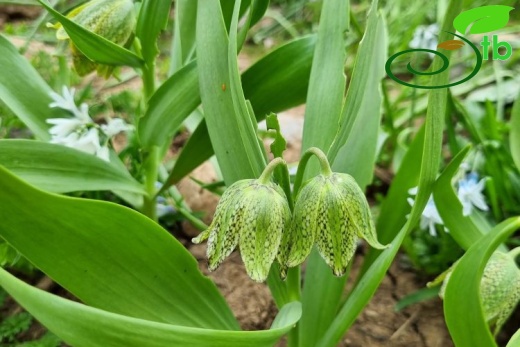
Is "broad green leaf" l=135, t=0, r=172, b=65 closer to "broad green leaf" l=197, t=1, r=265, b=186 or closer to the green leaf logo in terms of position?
"broad green leaf" l=197, t=1, r=265, b=186

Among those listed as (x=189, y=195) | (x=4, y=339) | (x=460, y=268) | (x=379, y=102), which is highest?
(x=379, y=102)

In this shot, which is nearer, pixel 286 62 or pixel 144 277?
pixel 144 277

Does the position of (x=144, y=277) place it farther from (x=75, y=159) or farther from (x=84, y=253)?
(x=75, y=159)

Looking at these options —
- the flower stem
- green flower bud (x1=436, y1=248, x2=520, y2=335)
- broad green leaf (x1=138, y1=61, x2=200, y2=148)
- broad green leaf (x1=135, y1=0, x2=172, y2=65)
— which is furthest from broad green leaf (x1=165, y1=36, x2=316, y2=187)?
green flower bud (x1=436, y1=248, x2=520, y2=335)

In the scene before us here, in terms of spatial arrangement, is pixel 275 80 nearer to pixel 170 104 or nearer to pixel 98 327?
pixel 170 104

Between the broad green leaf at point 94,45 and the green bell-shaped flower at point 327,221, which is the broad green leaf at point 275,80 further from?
the green bell-shaped flower at point 327,221

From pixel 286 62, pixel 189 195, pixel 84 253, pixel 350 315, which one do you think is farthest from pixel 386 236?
pixel 189 195
